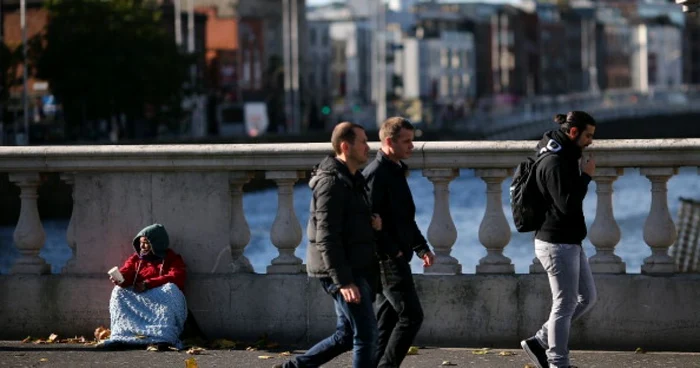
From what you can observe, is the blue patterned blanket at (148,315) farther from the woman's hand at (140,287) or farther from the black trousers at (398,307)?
the black trousers at (398,307)

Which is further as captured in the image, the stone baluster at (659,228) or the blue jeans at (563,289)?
the stone baluster at (659,228)

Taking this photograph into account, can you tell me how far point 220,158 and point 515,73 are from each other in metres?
161

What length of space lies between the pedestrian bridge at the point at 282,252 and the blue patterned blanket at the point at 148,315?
23 cm

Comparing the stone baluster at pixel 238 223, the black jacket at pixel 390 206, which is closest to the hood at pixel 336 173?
the black jacket at pixel 390 206

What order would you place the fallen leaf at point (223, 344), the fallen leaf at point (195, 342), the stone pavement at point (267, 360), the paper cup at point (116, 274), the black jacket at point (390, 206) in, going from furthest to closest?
the fallen leaf at point (195, 342)
the fallen leaf at point (223, 344)
the paper cup at point (116, 274)
the stone pavement at point (267, 360)
the black jacket at point (390, 206)

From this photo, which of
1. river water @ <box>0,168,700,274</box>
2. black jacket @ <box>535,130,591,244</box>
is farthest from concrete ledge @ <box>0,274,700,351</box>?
black jacket @ <box>535,130,591,244</box>

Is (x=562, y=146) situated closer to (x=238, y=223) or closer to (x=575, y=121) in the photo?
(x=575, y=121)

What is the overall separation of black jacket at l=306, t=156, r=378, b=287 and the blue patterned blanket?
2162 mm

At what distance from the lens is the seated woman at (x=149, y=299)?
31.0ft

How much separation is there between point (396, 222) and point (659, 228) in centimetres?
196

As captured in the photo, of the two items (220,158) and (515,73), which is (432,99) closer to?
(515,73)

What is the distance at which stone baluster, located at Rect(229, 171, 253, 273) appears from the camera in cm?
962

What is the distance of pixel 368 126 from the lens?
96.8m

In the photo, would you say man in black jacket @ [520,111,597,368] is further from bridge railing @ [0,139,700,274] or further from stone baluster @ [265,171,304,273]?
stone baluster @ [265,171,304,273]
